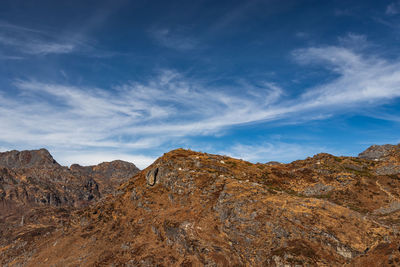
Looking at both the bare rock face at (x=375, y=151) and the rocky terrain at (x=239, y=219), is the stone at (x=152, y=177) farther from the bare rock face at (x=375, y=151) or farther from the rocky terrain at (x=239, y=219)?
the bare rock face at (x=375, y=151)

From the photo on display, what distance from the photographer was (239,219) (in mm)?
40875

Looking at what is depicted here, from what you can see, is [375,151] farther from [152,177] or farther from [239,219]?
[152,177]

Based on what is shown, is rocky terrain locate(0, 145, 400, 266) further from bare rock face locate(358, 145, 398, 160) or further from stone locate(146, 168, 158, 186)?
bare rock face locate(358, 145, 398, 160)

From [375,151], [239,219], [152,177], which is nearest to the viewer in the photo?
[239,219]

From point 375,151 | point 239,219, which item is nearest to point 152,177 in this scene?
point 239,219

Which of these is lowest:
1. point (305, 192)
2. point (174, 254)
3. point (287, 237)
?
point (174, 254)

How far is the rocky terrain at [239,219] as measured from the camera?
1339 inches

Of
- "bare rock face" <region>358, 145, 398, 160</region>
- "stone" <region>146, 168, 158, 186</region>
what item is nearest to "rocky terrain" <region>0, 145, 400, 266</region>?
"stone" <region>146, 168, 158, 186</region>

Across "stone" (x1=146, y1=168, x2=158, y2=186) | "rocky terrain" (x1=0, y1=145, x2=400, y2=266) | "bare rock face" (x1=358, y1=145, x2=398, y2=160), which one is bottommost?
"rocky terrain" (x1=0, y1=145, x2=400, y2=266)

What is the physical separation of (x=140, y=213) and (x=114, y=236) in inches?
264

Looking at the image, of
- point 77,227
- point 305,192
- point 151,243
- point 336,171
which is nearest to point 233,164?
point 305,192

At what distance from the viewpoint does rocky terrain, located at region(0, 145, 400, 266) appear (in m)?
34.0

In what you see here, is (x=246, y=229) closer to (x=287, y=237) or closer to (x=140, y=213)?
(x=287, y=237)

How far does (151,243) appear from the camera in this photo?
43469mm
